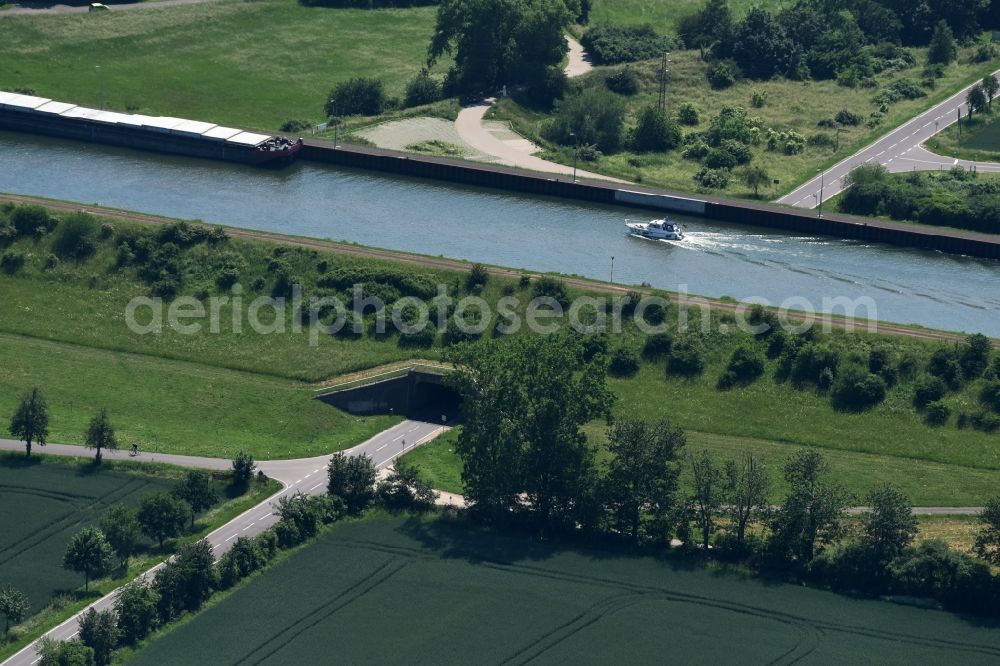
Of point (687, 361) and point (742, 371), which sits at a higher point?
point (687, 361)

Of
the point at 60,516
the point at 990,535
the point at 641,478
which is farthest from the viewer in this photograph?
the point at 641,478

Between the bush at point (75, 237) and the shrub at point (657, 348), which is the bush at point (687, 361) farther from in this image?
the bush at point (75, 237)

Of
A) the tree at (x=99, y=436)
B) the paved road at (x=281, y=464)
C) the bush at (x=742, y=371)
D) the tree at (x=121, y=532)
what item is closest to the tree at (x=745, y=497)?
the bush at (x=742, y=371)

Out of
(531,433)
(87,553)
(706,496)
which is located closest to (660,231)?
(531,433)

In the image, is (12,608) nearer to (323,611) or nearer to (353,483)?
(323,611)

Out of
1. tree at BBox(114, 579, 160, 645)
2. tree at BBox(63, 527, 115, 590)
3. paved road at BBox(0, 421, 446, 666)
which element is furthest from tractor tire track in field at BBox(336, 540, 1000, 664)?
tree at BBox(63, 527, 115, 590)

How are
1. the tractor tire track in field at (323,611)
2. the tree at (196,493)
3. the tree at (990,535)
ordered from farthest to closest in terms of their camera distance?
1. the tree at (196,493)
2. the tree at (990,535)
3. the tractor tire track in field at (323,611)
